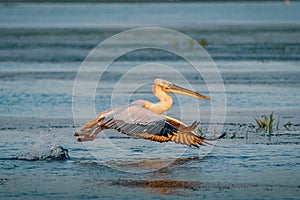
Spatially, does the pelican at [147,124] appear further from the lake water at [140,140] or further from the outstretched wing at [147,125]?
the lake water at [140,140]

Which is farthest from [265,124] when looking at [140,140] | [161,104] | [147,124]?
[147,124]

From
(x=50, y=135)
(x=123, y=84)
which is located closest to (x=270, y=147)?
(x=50, y=135)

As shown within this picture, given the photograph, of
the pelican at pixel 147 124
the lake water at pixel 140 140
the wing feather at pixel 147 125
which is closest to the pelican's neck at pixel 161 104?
the pelican at pixel 147 124

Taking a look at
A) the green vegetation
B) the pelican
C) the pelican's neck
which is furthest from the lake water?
the pelican's neck

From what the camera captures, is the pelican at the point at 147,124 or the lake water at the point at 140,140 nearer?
the lake water at the point at 140,140

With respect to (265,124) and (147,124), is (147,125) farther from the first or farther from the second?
(265,124)

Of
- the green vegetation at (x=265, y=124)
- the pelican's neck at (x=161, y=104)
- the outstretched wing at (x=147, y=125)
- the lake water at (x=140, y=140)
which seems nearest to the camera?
the lake water at (x=140, y=140)

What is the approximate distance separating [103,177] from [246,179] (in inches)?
58.4

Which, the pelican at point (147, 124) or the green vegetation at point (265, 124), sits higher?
the green vegetation at point (265, 124)

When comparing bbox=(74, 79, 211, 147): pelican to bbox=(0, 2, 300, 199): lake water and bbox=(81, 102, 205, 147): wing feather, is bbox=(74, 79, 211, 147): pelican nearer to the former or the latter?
bbox=(81, 102, 205, 147): wing feather

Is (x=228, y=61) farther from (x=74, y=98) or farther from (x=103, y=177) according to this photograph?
(x=103, y=177)

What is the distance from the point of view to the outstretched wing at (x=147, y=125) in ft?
31.2

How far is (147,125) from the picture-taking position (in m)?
9.52

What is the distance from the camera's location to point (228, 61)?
22359 mm
